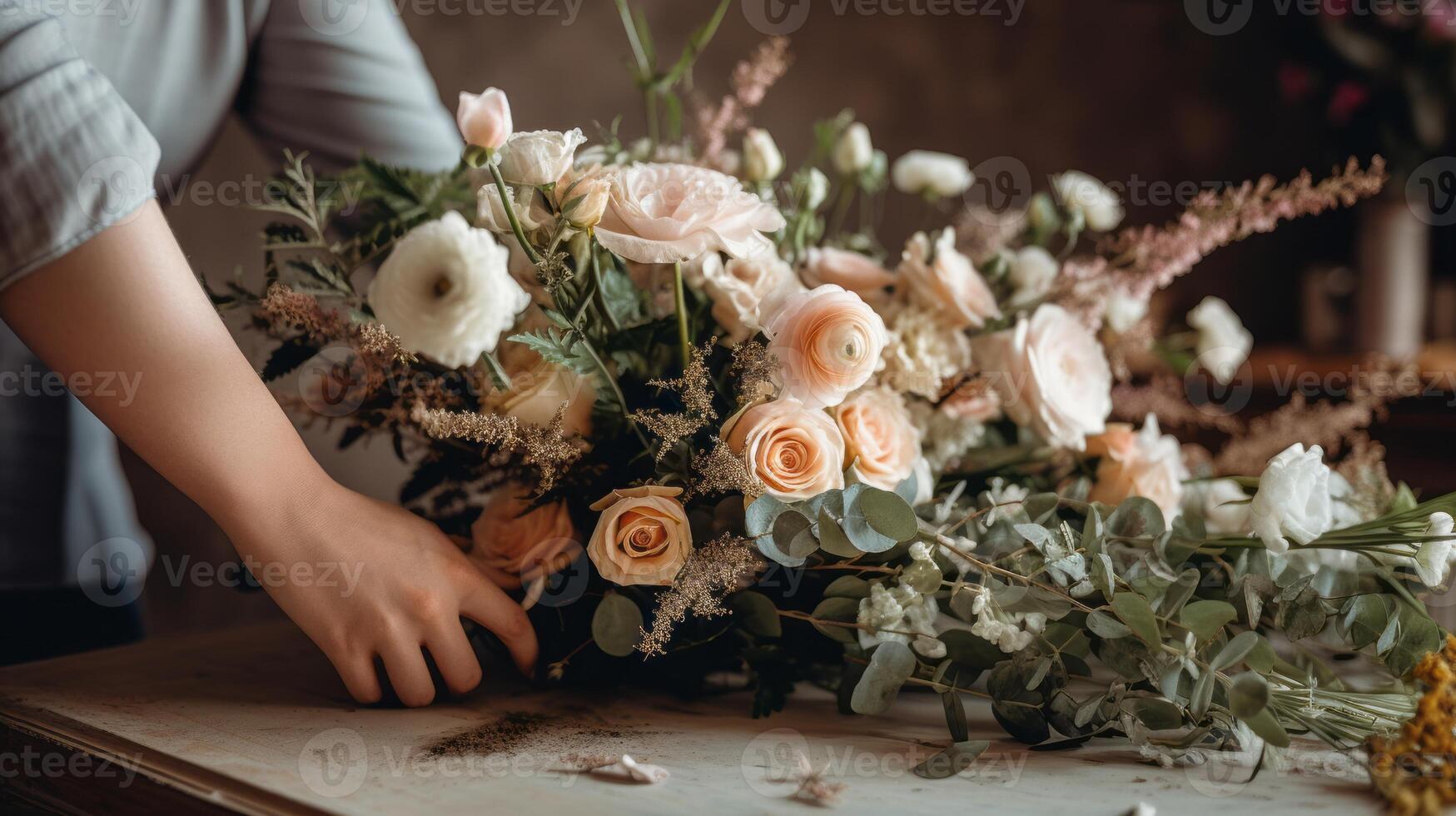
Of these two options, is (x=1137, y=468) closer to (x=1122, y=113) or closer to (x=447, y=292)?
(x=447, y=292)

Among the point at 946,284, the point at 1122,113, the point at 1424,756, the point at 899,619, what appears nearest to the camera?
the point at 1424,756

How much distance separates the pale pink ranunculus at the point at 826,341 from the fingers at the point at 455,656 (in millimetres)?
269

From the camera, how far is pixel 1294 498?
1.88 feet

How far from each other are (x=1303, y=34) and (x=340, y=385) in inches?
83.4

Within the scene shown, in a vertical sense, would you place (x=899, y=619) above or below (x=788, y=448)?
below

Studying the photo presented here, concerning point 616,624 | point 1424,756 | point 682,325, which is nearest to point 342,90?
point 682,325

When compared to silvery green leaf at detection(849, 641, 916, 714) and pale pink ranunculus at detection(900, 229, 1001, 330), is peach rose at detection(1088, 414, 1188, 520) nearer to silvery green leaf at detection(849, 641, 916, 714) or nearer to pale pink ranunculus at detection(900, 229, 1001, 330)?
pale pink ranunculus at detection(900, 229, 1001, 330)

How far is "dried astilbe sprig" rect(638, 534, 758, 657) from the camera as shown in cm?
56

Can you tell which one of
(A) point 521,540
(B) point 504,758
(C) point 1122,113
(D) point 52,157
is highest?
(C) point 1122,113

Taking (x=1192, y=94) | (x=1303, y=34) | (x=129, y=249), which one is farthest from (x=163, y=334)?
(x=1192, y=94)

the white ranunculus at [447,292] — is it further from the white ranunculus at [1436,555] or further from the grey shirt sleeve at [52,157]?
the white ranunculus at [1436,555]

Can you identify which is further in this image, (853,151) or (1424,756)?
(853,151)

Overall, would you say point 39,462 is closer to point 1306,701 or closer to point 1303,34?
point 1306,701

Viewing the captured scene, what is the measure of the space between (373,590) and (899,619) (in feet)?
1.07
